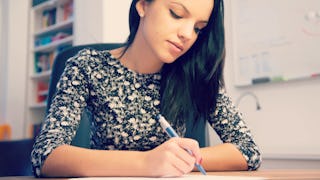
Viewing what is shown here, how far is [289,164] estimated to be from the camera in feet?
6.85

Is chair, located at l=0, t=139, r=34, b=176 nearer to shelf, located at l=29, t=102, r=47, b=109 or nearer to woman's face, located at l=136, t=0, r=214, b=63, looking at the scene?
woman's face, located at l=136, t=0, r=214, b=63

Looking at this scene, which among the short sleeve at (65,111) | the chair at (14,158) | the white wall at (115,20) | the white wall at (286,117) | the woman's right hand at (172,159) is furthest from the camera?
the white wall at (115,20)

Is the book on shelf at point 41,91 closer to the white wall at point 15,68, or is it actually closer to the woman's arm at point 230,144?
the white wall at point 15,68

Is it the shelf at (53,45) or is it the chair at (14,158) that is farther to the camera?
the shelf at (53,45)

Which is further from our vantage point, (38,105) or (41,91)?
(41,91)

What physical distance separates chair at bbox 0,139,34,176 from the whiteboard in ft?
4.77

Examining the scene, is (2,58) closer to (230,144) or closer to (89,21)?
(89,21)

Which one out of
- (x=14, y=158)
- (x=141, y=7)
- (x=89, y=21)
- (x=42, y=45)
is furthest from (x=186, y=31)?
(x=42, y=45)

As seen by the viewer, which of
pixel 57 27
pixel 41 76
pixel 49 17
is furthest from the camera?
pixel 49 17

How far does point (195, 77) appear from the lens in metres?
1.12

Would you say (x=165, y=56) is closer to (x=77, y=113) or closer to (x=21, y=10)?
(x=77, y=113)

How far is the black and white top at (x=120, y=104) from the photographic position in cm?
102

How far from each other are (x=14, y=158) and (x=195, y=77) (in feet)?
3.32

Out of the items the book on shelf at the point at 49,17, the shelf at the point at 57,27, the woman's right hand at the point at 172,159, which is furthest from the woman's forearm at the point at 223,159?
the book on shelf at the point at 49,17
